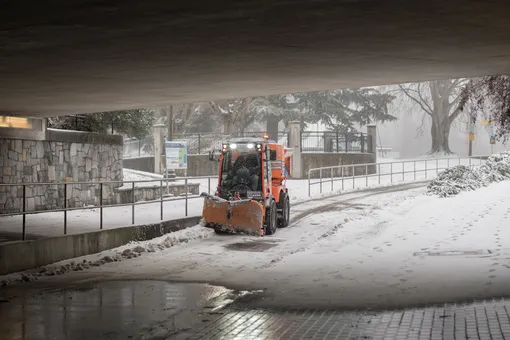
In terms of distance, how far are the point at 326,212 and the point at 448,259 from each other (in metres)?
9.81

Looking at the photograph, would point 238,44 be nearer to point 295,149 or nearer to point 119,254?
point 119,254

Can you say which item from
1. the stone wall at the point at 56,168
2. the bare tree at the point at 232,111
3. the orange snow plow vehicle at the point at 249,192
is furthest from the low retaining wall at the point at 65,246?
the bare tree at the point at 232,111

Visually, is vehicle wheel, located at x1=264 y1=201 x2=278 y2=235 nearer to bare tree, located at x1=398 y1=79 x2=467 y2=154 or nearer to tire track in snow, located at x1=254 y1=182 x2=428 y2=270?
tire track in snow, located at x1=254 y1=182 x2=428 y2=270

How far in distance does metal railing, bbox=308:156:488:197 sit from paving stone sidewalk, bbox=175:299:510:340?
2028 cm

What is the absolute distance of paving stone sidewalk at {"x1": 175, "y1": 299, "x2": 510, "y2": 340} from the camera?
27.0ft

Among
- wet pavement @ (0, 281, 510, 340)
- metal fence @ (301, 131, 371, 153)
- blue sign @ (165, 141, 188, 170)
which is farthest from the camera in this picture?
metal fence @ (301, 131, 371, 153)

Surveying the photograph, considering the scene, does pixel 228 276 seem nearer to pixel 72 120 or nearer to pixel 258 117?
pixel 72 120

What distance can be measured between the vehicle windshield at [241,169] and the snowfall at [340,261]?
144cm

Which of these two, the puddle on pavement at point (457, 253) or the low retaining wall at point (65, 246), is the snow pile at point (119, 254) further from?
the puddle on pavement at point (457, 253)

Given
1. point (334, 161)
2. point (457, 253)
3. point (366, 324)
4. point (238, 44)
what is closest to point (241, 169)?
point (457, 253)

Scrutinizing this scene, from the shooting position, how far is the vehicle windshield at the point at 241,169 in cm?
1952

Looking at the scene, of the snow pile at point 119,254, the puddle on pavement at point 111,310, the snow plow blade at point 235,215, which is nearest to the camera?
the puddle on pavement at point 111,310

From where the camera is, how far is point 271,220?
1914 cm

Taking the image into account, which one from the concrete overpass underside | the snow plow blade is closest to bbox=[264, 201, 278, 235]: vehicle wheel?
the snow plow blade
